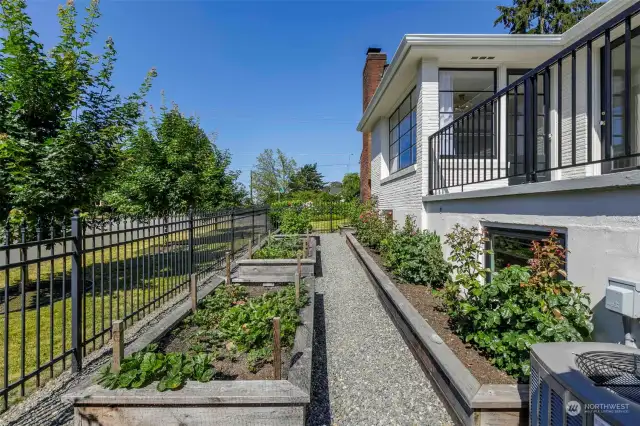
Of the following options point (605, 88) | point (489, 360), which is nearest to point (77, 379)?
point (489, 360)

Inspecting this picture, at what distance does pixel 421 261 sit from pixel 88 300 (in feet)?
19.4

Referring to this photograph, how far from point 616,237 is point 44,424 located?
4.41 meters

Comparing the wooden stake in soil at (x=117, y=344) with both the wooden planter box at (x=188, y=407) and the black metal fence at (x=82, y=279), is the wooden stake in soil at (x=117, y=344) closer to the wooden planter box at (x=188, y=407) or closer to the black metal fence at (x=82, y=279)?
the wooden planter box at (x=188, y=407)

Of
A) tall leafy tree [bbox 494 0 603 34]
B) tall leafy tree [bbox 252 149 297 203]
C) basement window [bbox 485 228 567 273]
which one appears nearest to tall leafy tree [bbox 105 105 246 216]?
basement window [bbox 485 228 567 273]

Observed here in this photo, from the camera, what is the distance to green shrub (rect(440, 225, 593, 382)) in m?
2.42

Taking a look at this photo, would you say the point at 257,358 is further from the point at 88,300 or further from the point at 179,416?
the point at 88,300

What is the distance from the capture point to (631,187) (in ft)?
7.13

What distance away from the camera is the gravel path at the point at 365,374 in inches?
106

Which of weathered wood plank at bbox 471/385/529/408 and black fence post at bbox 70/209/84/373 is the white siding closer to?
weathered wood plank at bbox 471/385/529/408

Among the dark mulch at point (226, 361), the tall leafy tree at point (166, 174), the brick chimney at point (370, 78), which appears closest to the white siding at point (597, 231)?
the dark mulch at point (226, 361)

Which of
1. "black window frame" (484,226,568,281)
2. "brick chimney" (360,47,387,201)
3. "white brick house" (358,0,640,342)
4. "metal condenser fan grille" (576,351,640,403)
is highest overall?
"brick chimney" (360,47,387,201)

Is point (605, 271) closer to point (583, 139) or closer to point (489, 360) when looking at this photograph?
point (489, 360)

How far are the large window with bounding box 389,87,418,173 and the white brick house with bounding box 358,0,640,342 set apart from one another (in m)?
0.05

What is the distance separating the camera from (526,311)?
2531mm
